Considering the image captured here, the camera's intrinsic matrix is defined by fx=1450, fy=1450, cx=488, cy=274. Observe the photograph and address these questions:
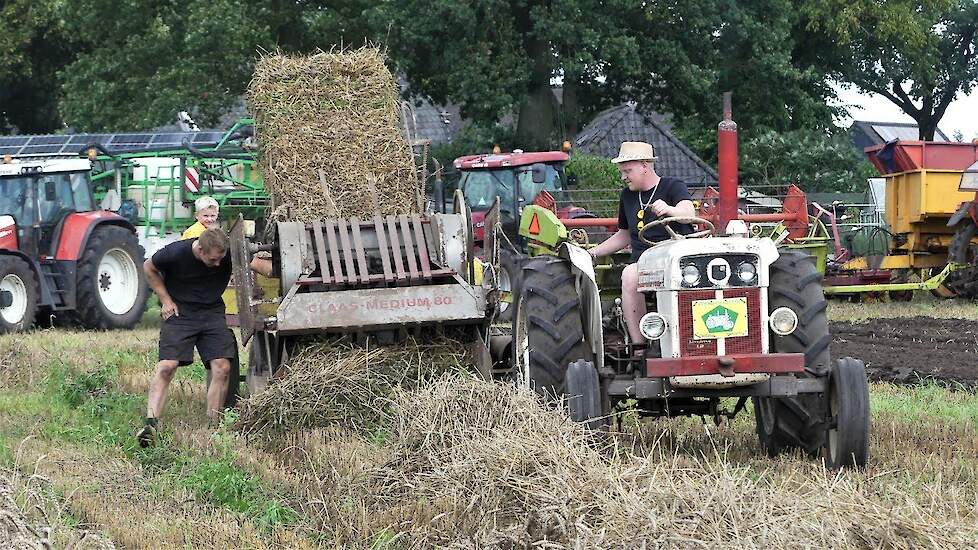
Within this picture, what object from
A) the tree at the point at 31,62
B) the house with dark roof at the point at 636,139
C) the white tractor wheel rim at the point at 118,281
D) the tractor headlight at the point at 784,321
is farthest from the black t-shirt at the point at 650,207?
the house with dark roof at the point at 636,139

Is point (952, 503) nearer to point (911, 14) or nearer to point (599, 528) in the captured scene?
point (599, 528)

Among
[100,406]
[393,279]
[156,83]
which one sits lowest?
[100,406]

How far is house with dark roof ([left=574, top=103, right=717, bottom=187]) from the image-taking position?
34000 mm

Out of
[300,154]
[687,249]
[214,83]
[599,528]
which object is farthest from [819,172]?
[599,528]

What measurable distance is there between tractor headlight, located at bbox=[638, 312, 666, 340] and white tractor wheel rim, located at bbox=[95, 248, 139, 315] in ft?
34.6

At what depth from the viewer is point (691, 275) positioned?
6.87 m

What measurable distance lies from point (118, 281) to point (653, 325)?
10.9 meters

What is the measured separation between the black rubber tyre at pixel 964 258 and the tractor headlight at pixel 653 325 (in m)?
11.8

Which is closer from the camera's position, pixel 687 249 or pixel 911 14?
pixel 687 249

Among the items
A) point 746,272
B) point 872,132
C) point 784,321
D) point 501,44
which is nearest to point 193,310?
point 746,272

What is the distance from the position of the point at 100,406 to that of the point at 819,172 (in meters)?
24.8

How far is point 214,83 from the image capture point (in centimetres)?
2727

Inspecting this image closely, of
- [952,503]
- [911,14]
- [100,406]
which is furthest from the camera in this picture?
[911,14]

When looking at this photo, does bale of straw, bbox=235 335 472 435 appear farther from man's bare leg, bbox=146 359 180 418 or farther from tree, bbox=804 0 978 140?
tree, bbox=804 0 978 140
